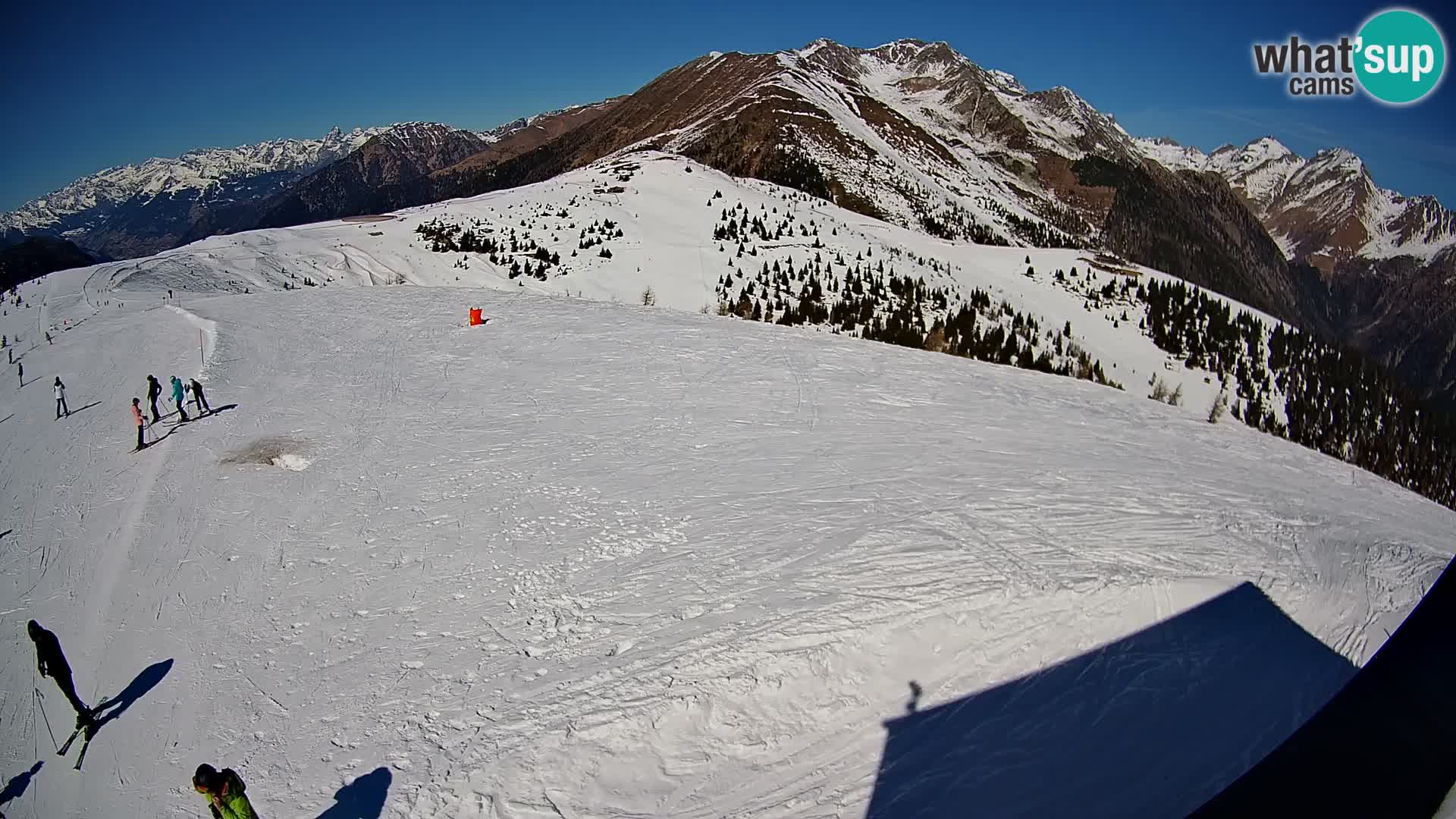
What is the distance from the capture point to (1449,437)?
202ft

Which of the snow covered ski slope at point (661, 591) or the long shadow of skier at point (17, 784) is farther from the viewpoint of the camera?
the snow covered ski slope at point (661, 591)

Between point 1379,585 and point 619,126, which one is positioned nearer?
point 1379,585

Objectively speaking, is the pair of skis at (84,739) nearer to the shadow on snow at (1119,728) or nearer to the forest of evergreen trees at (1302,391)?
the shadow on snow at (1119,728)

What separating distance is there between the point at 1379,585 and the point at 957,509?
537cm

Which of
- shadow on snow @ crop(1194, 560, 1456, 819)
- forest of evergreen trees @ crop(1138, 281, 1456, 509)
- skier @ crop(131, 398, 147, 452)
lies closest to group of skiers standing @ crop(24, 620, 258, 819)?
shadow on snow @ crop(1194, 560, 1456, 819)

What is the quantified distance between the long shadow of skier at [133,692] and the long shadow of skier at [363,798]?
9.99 feet

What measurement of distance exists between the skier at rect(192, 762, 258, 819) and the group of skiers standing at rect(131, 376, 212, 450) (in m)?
11.0

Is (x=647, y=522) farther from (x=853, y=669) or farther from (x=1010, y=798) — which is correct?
(x=1010, y=798)

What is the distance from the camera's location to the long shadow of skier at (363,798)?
5.53 metres

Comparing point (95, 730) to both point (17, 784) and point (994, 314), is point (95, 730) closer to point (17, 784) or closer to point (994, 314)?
point (17, 784)

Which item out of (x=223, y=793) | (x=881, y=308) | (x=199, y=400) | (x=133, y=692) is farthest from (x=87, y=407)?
(x=881, y=308)

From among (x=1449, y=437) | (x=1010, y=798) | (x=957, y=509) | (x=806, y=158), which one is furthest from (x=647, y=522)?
(x=1449, y=437)

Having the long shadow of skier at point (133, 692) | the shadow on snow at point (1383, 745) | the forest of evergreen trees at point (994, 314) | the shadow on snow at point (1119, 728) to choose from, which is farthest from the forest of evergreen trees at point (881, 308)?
the shadow on snow at point (1383, 745)

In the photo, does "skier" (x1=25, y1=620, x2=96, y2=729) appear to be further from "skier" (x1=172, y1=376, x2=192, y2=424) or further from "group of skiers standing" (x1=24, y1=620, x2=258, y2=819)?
"skier" (x1=172, y1=376, x2=192, y2=424)
